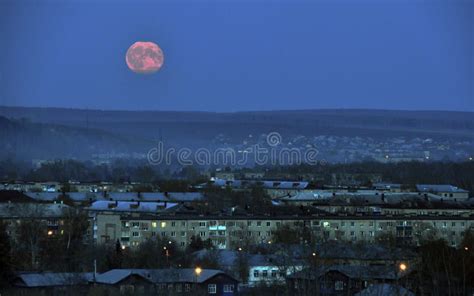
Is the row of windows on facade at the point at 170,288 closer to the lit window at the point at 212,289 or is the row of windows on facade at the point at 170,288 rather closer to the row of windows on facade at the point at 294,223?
the lit window at the point at 212,289

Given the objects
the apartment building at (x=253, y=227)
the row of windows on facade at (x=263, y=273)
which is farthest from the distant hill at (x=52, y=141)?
the row of windows on facade at (x=263, y=273)

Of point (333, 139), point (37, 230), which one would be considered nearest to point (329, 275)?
point (37, 230)

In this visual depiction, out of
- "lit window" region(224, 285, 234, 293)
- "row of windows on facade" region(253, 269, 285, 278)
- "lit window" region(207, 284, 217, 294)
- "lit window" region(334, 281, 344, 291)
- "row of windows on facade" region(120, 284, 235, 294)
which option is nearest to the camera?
"row of windows on facade" region(120, 284, 235, 294)

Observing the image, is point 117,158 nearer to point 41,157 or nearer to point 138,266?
point 41,157

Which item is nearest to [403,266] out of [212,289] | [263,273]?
[263,273]

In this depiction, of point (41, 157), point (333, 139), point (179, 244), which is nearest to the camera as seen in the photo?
point (179, 244)

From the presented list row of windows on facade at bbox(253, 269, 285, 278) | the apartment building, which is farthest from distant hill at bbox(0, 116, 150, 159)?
row of windows on facade at bbox(253, 269, 285, 278)

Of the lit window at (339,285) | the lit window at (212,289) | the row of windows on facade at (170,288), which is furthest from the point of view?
the lit window at (212,289)

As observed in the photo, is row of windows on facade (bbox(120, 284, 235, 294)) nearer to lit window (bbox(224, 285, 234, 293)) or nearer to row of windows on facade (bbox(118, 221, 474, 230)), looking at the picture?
lit window (bbox(224, 285, 234, 293))

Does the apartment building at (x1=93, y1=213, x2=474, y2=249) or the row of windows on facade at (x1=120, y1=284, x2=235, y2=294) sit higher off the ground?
the row of windows on facade at (x1=120, y1=284, x2=235, y2=294)

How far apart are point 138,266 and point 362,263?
534 cm

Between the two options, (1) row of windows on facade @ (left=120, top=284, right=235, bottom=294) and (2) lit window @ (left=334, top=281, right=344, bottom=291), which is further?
(2) lit window @ (left=334, top=281, right=344, bottom=291)

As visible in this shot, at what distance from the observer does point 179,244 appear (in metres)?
42.9

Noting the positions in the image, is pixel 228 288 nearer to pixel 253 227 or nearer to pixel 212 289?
pixel 212 289
